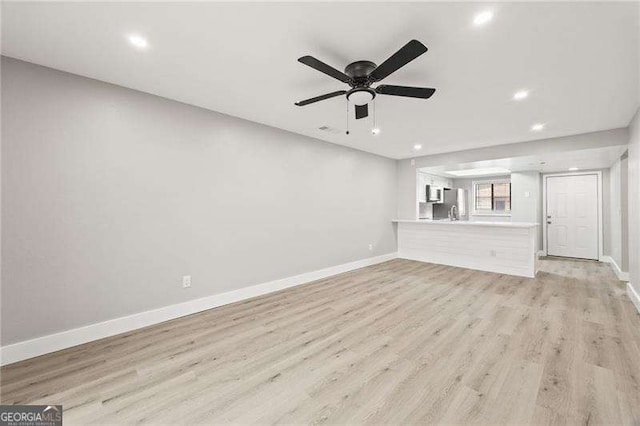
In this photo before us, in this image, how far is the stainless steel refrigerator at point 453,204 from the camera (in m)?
7.28

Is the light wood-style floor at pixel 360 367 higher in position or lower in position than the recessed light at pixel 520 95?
lower

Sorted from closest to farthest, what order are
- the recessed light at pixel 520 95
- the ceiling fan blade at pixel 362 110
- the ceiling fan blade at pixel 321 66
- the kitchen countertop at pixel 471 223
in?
the ceiling fan blade at pixel 321 66, the ceiling fan blade at pixel 362 110, the recessed light at pixel 520 95, the kitchen countertop at pixel 471 223

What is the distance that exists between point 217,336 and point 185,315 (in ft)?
2.56

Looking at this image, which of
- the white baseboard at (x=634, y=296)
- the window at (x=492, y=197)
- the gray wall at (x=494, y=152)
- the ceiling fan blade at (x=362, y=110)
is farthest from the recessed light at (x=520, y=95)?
the window at (x=492, y=197)

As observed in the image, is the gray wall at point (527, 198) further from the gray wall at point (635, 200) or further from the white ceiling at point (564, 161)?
the gray wall at point (635, 200)

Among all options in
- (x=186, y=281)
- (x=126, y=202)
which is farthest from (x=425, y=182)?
(x=126, y=202)

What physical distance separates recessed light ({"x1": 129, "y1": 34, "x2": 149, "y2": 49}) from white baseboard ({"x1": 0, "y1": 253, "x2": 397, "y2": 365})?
2.58m

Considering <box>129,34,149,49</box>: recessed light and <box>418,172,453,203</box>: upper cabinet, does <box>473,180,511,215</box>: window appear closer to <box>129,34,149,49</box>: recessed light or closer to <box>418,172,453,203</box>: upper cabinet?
<box>418,172,453,203</box>: upper cabinet

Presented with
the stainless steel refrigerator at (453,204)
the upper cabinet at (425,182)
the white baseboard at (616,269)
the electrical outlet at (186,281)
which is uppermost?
the upper cabinet at (425,182)

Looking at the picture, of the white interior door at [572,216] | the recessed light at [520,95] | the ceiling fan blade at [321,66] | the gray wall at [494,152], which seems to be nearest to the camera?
the ceiling fan blade at [321,66]

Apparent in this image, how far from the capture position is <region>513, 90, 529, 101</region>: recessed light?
300cm

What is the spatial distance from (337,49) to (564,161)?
19.3ft

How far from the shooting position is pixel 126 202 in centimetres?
288

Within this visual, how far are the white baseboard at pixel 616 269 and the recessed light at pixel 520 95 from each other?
4075 mm
